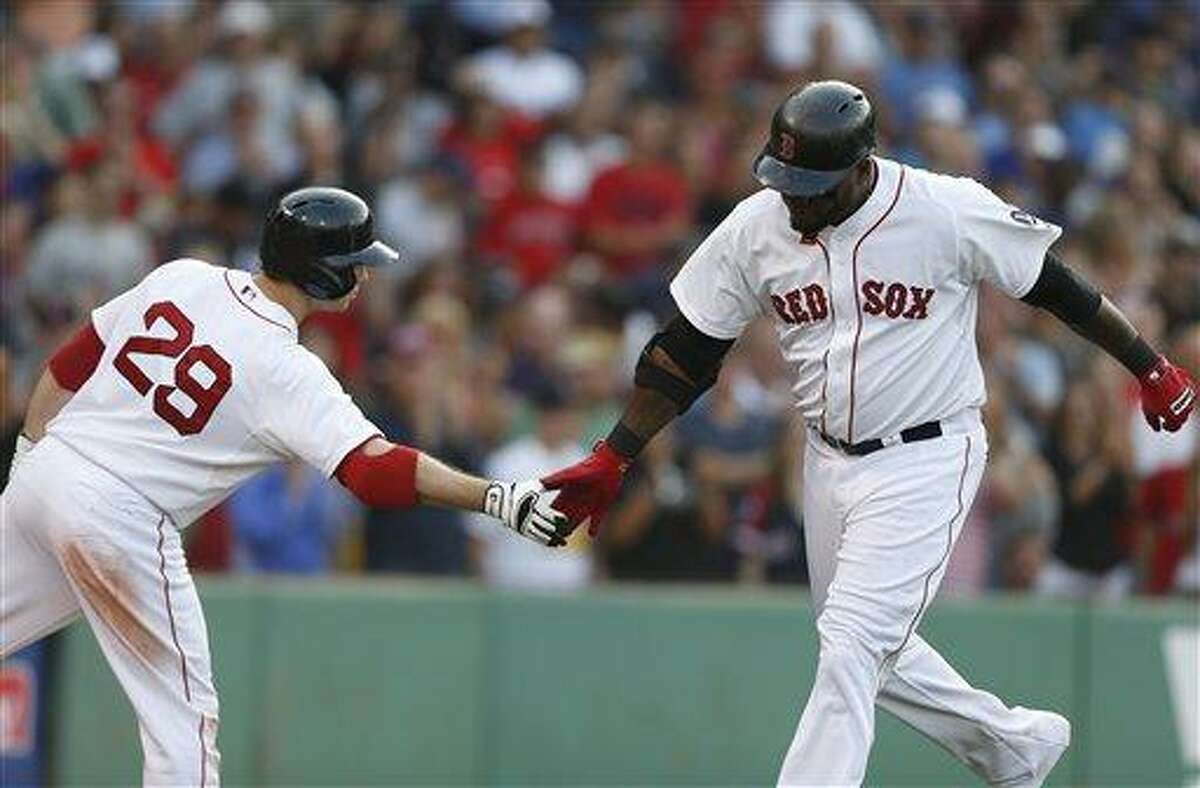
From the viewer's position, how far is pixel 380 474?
7754 millimetres

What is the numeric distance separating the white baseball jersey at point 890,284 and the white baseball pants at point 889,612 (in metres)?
0.14

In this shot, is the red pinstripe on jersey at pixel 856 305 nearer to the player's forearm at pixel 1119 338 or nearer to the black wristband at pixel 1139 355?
the player's forearm at pixel 1119 338

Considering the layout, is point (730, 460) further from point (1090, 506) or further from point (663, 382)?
point (663, 382)

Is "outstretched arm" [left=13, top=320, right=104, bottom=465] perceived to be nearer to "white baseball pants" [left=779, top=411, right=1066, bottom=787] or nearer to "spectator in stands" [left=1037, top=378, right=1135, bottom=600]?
"white baseball pants" [left=779, top=411, right=1066, bottom=787]

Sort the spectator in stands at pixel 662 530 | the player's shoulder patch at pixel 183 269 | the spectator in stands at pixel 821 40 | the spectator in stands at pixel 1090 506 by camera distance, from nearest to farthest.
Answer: the player's shoulder patch at pixel 183 269
the spectator in stands at pixel 662 530
the spectator in stands at pixel 1090 506
the spectator in stands at pixel 821 40

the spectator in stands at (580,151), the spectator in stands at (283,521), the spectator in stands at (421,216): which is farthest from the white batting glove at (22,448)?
the spectator in stands at (580,151)

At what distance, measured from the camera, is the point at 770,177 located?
785 centimetres

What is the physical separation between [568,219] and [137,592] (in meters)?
6.49

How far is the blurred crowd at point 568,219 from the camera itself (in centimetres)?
1237

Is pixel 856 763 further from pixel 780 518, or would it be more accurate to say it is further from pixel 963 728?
pixel 780 518

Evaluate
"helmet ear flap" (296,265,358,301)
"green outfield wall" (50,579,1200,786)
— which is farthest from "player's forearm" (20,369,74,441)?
"green outfield wall" (50,579,1200,786)

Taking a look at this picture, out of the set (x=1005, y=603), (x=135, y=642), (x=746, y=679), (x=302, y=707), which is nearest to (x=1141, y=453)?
(x=1005, y=603)

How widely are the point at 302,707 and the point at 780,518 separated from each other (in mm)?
2335

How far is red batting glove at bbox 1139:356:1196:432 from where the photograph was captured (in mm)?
8250
